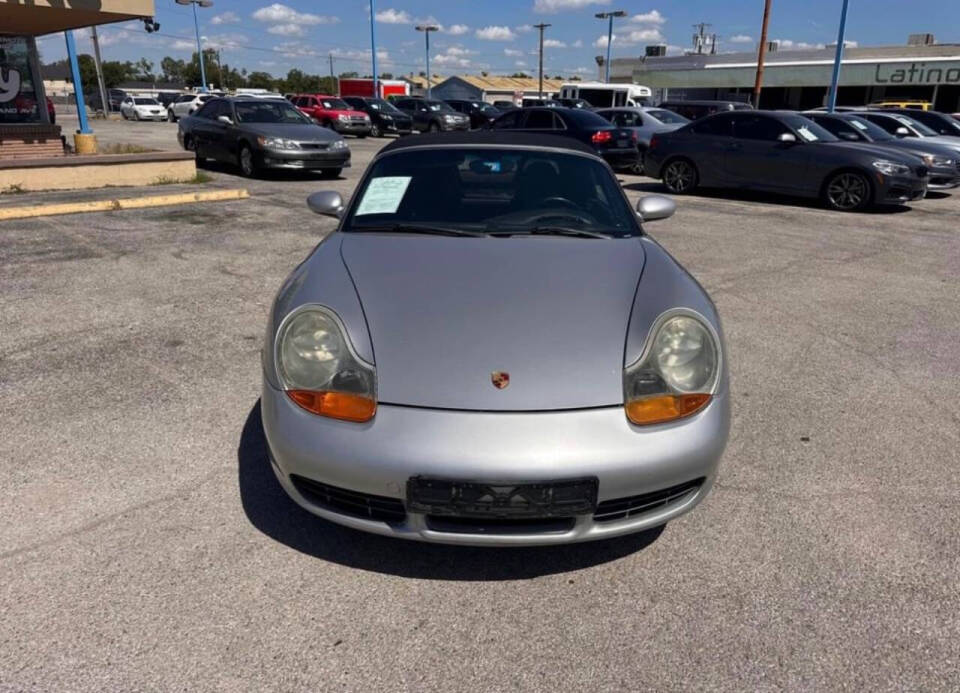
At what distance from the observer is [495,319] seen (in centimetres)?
253

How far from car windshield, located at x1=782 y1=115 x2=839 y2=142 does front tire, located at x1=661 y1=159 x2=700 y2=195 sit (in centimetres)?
176

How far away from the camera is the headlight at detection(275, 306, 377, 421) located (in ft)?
7.63

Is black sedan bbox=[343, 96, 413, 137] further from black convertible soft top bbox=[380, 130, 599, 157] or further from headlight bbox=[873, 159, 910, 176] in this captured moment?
black convertible soft top bbox=[380, 130, 599, 157]

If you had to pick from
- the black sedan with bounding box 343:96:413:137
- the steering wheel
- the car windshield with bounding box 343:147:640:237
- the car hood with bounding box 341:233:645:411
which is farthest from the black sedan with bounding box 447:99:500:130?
the car hood with bounding box 341:233:645:411

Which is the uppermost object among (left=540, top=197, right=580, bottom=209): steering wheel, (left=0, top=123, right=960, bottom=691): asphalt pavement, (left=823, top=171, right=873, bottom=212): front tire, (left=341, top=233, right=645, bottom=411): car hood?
(left=540, top=197, right=580, bottom=209): steering wheel

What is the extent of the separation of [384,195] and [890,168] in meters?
9.93

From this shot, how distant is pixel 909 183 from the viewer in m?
10.6

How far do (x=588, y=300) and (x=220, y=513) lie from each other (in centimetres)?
171

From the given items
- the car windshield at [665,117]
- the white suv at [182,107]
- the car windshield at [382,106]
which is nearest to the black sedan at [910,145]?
the car windshield at [665,117]

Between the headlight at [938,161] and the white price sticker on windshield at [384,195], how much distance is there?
1225 centimetres

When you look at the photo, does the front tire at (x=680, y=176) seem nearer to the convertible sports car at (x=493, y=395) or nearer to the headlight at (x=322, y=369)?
the convertible sports car at (x=493, y=395)

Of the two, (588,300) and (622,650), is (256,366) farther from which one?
(622,650)

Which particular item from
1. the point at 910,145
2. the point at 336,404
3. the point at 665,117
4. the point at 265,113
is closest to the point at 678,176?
the point at 910,145

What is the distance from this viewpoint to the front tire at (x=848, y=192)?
1077 centimetres
